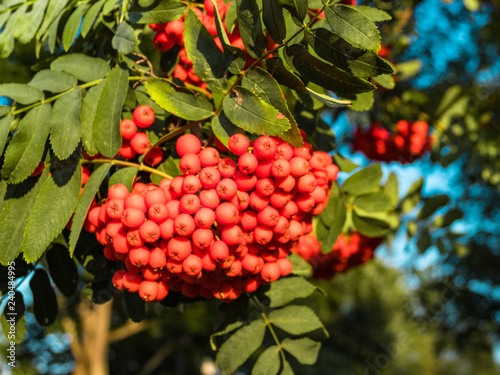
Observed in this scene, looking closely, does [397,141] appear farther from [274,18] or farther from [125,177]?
[125,177]

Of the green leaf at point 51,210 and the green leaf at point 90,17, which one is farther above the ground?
the green leaf at point 90,17

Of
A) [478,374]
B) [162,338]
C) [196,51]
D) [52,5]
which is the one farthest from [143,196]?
[478,374]

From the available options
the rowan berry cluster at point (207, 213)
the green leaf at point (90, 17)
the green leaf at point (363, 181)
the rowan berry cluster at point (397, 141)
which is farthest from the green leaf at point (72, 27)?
the rowan berry cluster at point (397, 141)

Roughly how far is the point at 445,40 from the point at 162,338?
1464 cm

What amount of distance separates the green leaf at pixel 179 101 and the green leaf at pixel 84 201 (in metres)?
0.22

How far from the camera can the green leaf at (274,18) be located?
36.8 inches

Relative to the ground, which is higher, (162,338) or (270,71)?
(270,71)

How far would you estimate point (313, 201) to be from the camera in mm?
1062

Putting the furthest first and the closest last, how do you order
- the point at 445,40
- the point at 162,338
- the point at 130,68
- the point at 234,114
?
the point at 162,338, the point at 445,40, the point at 130,68, the point at 234,114

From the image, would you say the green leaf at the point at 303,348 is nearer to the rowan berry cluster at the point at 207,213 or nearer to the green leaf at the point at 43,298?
the rowan berry cluster at the point at 207,213

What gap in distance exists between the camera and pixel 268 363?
4.46 feet

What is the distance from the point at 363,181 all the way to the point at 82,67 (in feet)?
3.59

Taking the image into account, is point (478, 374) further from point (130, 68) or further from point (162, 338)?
point (130, 68)

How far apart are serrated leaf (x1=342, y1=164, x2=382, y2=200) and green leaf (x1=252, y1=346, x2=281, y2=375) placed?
681 mm
